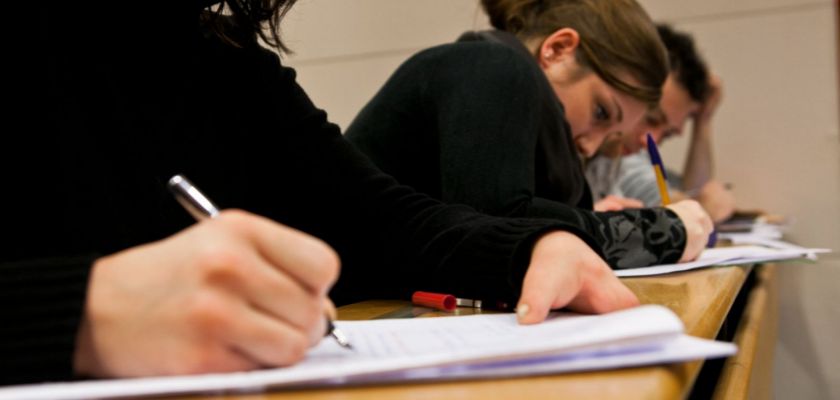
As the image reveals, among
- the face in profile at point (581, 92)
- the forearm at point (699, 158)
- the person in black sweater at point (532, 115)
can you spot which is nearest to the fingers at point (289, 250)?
the person in black sweater at point (532, 115)

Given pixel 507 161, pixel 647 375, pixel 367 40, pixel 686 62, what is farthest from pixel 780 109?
pixel 647 375

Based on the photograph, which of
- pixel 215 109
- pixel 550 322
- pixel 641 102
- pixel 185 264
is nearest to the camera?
pixel 185 264

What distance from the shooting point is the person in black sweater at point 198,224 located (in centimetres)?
33

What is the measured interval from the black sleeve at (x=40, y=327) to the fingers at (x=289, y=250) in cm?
7

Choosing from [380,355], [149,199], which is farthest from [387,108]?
[380,355]

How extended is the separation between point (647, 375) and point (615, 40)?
103cm

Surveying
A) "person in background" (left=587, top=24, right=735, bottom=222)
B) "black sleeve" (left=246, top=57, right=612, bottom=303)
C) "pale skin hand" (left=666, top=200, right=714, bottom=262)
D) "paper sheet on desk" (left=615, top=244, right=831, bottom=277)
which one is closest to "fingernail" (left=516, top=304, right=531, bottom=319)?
"black sleeve" (left=246, top=57, right=612, bottom=303)

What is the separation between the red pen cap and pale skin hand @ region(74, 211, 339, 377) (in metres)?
0.32

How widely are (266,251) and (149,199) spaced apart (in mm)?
318

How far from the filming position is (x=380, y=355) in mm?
393

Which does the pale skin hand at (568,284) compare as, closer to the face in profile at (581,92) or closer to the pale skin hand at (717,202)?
the face in profile at (581,92)

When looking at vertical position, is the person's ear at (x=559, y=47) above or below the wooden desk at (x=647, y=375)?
above

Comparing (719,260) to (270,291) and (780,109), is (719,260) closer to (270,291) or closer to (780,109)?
(270,291)

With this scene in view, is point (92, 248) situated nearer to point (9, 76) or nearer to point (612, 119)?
point (9, 76)
